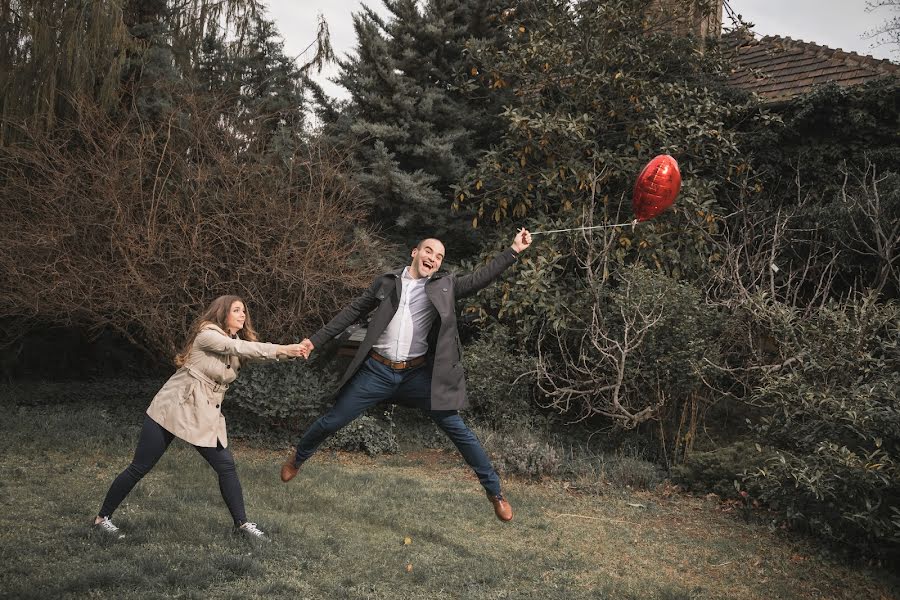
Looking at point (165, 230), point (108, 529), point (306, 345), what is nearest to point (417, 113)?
point (165, 230)

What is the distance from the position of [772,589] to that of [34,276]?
856 cm

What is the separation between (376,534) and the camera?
559 centimetres

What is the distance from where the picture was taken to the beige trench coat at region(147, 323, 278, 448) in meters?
4.74

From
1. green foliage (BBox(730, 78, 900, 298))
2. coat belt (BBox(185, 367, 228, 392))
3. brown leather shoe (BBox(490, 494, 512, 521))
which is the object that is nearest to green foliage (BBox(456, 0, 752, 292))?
green foliage (BBox(730, 78, 900, 298))

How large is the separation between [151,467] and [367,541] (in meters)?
1.51

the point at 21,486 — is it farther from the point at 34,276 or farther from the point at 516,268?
the point at 516,268

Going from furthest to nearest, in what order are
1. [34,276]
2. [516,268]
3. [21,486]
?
[516,268] → [34,276] → [21,486]

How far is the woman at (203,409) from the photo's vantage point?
4754mm

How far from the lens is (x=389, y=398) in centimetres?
539

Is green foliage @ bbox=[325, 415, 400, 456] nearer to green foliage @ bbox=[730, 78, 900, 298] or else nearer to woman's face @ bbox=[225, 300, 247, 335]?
woman's face @ bbox=[225, 300, 247, 335]

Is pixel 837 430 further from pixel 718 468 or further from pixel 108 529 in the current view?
pixel 108 529

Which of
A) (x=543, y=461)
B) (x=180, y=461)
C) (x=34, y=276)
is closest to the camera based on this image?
(x=180, y=461)

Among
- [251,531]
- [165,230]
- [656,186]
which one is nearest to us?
[251,531]

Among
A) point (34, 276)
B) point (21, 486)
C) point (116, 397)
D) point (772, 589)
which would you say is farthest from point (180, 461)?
point (772, 589)
